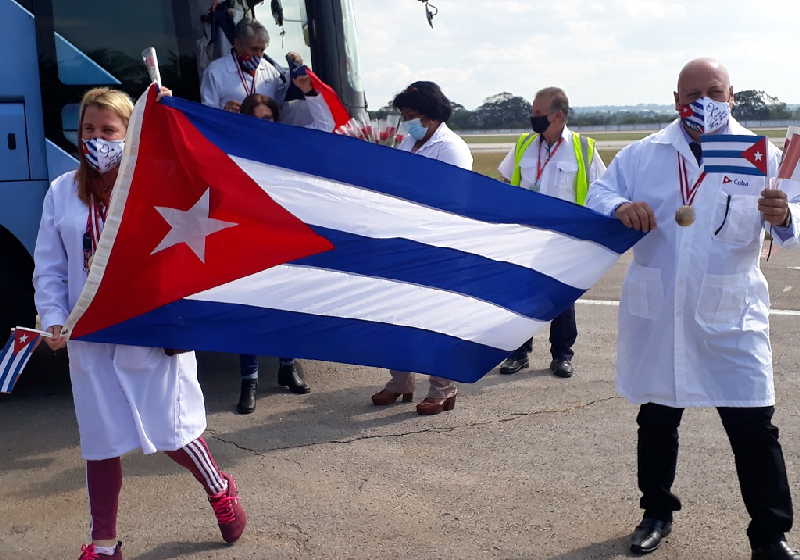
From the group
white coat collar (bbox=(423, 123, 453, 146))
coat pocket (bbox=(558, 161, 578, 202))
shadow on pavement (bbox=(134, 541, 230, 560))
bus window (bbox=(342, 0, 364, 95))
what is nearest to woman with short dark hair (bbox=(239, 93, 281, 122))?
white coat collar (bbox=(423, 123, 453, 146))

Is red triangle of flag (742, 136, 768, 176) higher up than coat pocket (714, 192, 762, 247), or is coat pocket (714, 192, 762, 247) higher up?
red triangle of flag (742, 136, 768, 176)

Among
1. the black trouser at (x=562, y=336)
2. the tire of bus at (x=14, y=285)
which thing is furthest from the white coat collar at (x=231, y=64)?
the black trouser at (x=562, y=336)

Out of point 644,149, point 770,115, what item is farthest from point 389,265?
point 770,115

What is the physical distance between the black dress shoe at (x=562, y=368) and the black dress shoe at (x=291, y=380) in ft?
5.63

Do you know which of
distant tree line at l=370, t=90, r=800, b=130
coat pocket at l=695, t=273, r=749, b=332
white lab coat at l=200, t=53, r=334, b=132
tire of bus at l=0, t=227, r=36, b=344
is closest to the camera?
coat pocket at l=695, t=273, r=749, b=332

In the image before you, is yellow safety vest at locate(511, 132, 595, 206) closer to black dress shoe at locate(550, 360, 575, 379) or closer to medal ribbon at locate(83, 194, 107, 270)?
black dress shoe at locate(550, 360, 575, 379)

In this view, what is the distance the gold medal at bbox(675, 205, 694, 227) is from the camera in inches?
153

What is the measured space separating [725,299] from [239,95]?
13.5ft

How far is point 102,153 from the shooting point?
3828 millimetres

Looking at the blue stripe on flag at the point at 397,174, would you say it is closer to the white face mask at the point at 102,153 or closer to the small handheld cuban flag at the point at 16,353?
the white face mask at the point at 102,153

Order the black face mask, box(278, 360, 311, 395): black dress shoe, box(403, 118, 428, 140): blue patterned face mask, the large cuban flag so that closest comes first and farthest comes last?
1. the large cuban flag
2. box(403, 118, 428, 140): blue patterned face mask
3. box(278, 360, 311, 395): black dress shoe
4. the black face mask

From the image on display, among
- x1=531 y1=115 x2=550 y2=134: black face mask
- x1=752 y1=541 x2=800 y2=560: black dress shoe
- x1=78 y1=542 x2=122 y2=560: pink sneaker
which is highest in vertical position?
x1=531 y1=115 x2=550 y2=134: black face mask

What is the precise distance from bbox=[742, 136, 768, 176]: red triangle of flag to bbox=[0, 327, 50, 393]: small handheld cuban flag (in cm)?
261

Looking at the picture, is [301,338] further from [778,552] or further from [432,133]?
[432,133]
